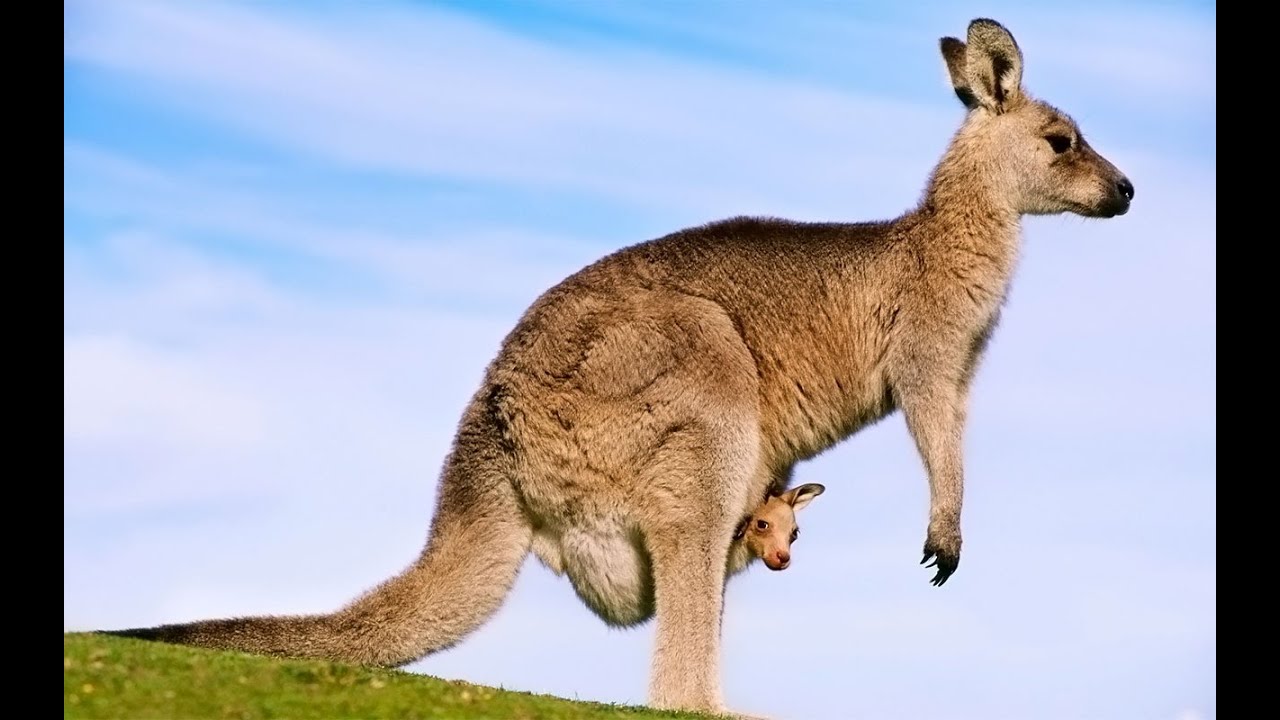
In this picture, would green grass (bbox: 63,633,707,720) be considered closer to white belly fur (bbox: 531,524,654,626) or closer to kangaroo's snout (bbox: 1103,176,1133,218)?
white belly fur (bbox: 531,524,654,626)

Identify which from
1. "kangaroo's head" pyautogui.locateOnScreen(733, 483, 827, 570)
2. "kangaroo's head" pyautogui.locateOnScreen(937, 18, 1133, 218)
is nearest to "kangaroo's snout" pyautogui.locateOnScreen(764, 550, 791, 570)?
"kangaroo's head" pyautogui.locateOnScreen(733, 483, 827, 570)

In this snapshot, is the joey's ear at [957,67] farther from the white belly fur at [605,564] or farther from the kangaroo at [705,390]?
the white belly fur at [605,564]

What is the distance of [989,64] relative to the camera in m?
10.8

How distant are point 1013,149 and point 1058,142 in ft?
1.23

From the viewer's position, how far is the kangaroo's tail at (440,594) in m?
8.54

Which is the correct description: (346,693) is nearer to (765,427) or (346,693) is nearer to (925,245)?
(765,427)

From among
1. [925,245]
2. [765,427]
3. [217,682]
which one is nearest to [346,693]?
[217,682]

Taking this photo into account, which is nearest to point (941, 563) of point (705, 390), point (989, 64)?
point (705, 390)

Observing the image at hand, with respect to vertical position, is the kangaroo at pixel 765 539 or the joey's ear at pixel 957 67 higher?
the joey's ear at pixel 957 67

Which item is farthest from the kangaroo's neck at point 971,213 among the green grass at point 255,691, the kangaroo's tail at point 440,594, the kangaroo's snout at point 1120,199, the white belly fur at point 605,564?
the green grass at point 255,691

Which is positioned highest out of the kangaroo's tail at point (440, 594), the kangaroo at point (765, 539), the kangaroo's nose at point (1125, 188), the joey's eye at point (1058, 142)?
the joey's eye at point (1058, 142)

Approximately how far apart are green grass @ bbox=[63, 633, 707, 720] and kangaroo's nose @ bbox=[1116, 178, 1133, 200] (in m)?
5.07

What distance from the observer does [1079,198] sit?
10.7m

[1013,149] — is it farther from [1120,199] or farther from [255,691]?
[255,691]
